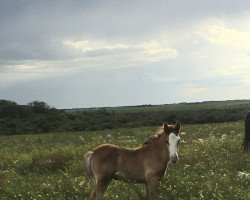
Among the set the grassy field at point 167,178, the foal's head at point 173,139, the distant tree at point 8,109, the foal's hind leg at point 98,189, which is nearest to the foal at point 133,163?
the foal's hind leg at point 98,189

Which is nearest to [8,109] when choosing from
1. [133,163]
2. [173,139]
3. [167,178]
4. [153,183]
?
[167,178]

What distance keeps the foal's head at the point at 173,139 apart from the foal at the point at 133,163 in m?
0.15

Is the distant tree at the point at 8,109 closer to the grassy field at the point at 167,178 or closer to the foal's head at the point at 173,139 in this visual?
the grassy field at the point at 167,178

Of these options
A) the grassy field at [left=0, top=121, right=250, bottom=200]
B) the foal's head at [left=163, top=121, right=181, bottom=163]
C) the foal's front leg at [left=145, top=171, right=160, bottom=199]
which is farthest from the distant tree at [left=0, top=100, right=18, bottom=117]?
the foal's head at [left=163, top=121, right=181, bottom=163]

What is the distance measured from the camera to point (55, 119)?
75.1 meters

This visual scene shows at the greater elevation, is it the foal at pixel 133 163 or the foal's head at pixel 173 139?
the foal's head at pixel 173 139

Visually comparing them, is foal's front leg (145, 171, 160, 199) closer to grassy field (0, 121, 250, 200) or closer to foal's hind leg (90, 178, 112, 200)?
grassy field (0, 121, 250, 200)

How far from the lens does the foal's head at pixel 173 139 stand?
9.42 metres

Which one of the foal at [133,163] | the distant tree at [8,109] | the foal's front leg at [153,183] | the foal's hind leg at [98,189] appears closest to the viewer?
the foal's front leg at [153,183]

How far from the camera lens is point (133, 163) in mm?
10289

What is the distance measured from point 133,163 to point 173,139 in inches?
46.6

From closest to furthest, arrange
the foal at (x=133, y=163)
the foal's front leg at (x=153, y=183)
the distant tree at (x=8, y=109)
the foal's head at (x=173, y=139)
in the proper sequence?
the foal's head at (x=173, y=139), the foal's front leg at (x=153, y=183), the foal at (x=133, y=163), the distant tree at (x=8, y=109)

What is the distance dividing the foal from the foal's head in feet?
0.49

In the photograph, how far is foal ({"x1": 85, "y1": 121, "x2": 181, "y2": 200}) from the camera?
10141 mm
